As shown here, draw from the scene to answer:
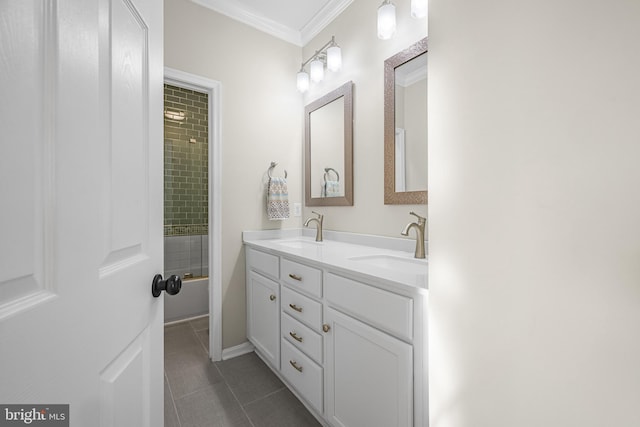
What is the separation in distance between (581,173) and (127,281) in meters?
0.96

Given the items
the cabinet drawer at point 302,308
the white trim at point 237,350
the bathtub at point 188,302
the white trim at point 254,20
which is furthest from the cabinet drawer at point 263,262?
the white trim at point 254,20

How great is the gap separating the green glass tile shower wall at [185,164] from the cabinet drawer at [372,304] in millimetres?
2629

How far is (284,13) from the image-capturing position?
83.0 inches

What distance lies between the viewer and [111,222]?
54cm

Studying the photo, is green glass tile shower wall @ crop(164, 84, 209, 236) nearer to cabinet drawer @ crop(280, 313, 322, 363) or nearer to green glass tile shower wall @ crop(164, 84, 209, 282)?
green glass tile shower wall @ crop(164, 84, 209, 282)

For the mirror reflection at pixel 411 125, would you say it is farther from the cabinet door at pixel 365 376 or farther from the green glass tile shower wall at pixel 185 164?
the green glass tile shower wall at pixel 185 164

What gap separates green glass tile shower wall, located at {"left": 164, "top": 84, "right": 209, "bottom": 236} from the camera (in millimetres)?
3111

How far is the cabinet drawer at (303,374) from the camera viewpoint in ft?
4.31

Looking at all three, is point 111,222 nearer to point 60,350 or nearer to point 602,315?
point 60,350

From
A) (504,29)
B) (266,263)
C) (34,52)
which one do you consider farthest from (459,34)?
(266,263)

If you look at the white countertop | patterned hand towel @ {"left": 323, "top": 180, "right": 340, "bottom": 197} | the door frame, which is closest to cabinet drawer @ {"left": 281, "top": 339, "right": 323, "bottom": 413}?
the white countertop

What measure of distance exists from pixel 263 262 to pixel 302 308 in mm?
541

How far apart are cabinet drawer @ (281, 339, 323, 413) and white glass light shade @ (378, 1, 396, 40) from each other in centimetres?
186

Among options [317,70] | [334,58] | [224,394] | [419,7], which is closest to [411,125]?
[419,7]
